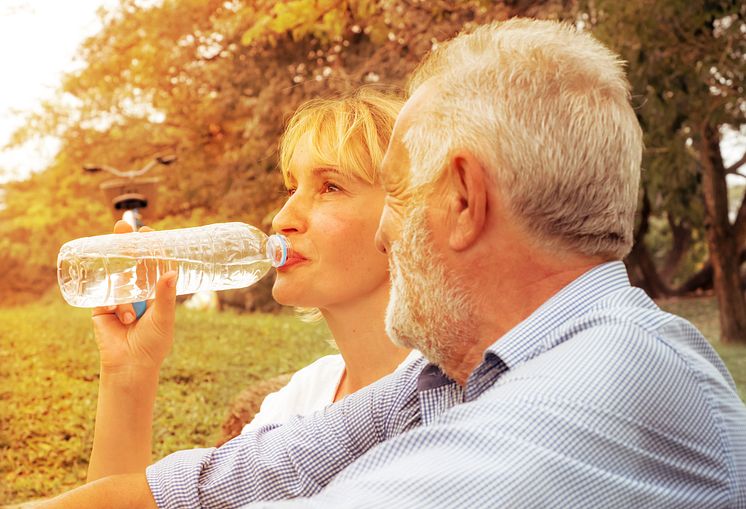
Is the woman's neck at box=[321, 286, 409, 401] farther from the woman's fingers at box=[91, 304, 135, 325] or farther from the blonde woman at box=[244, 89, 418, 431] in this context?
the woman's fingers at box=[91, 304, 135, 325]

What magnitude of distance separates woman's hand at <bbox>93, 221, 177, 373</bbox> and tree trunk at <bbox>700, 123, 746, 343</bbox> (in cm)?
212

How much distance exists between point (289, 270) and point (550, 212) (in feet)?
2.53

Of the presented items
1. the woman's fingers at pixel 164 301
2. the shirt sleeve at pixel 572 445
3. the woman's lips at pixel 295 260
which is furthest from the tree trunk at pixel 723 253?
the shirt sleeve at pixel 572 445

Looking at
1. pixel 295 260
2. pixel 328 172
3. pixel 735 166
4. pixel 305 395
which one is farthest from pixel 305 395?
pixel 735 166

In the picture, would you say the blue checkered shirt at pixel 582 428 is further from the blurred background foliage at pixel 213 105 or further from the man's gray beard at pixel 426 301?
the blurred background foliage at pixel 213 105

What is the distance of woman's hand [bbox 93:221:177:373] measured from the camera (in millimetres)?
1296

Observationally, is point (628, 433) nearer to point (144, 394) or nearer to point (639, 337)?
point (639, 337)

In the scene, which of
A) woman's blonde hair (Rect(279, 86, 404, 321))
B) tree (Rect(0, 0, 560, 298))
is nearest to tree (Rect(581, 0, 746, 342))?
tree (Rect(0, 0, 560, 298))

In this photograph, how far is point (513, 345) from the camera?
767 mm

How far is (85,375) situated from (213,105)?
1.14 m

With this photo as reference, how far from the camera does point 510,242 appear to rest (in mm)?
840

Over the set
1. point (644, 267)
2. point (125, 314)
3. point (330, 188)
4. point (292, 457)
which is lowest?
point (644, 267)

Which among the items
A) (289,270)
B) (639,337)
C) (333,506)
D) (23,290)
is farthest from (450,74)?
(23,290)

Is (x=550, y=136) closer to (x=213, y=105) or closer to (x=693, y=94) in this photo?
(x=693, y=94)
